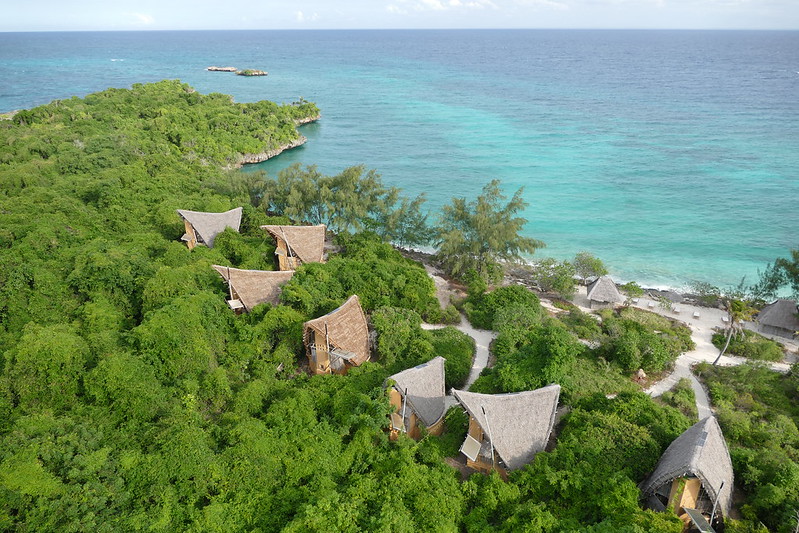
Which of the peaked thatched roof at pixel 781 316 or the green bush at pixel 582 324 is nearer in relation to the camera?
the green bush at pixel 582 324

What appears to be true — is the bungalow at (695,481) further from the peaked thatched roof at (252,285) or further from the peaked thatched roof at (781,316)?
the peaked thatched roof at (252,285)

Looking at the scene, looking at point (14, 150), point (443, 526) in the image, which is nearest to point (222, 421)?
point (443, 526)

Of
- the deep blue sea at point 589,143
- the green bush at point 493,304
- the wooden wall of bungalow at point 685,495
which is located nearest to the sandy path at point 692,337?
the green bush at point 493,304

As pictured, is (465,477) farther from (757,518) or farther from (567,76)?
(567,76)

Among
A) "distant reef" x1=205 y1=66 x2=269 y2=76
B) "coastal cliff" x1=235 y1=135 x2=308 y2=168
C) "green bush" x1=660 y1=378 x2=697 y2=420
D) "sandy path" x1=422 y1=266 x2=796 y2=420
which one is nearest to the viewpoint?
"green bush" x1=660 y1=378 x2=697 y2=420

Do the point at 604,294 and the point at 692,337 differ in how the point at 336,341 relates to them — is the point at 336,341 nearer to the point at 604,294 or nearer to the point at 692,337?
the point at 604,294

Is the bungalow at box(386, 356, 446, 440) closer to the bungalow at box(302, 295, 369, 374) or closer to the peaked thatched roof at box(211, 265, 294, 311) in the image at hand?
the bungalow at box(302, 295, 369, 374)

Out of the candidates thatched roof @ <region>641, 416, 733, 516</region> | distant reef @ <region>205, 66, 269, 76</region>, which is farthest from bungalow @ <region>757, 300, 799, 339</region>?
distant reef @ <region>205, 66, 269, 76</region>
